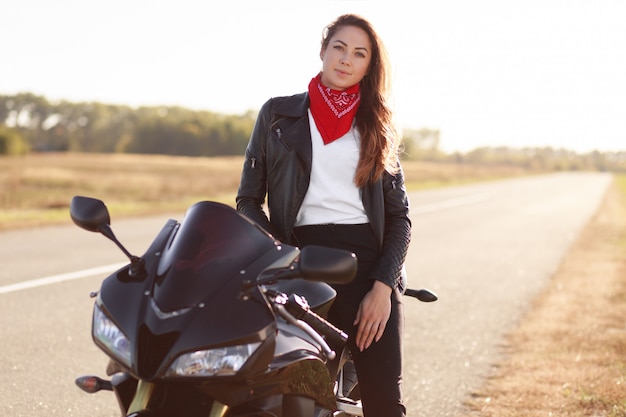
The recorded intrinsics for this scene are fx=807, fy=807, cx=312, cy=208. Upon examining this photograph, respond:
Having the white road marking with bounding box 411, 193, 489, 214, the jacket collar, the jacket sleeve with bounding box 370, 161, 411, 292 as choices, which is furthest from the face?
the white road marking with bounding box 411, 193, 489, 214

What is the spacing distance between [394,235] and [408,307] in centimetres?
553

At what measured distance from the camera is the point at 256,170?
11.1 feet

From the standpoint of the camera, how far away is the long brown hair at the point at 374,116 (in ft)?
10.7

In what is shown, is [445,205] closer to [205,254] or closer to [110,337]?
[205,254]

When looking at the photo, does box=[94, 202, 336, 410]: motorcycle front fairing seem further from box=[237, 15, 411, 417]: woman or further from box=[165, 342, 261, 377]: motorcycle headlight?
box=[237, 15, 411, 417]: woman

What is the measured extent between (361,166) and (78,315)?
4937 millimetres

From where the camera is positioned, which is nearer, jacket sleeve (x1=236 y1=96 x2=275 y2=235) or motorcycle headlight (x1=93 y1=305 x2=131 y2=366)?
motorcycle headlight (x1=93 y1=305 x2=131 y2=366)

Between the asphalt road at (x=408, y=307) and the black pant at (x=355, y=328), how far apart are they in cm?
184

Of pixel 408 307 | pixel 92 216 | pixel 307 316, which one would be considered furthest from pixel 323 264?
pixel 408 307

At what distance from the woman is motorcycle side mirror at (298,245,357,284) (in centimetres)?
83

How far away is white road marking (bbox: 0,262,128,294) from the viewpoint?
8555 mm

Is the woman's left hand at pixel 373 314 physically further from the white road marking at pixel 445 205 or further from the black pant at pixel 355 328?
the white road marking at pixel 445 205

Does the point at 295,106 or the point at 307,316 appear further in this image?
the point at 295,106

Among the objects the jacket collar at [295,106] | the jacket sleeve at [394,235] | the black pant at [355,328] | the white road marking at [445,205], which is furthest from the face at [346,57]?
the white road marking at [445,205]
